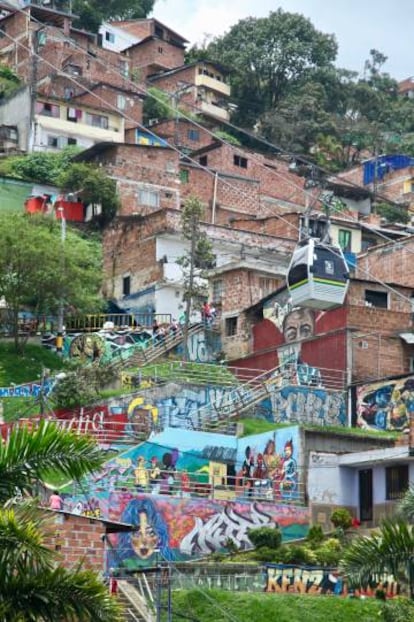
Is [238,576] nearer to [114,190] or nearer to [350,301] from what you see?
[350,301]

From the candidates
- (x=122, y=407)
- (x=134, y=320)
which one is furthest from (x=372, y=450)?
(x=134, y=320)

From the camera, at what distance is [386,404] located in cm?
5053

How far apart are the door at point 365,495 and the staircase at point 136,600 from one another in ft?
49.5

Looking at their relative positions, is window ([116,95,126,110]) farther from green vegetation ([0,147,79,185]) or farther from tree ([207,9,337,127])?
tree ([207,9,337,127])

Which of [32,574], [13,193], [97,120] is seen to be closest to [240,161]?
[97,120]

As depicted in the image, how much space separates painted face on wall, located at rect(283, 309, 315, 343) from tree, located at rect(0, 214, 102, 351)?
839 cm

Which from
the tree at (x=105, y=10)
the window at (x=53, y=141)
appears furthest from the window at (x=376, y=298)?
the tree at (x=105, y=10)

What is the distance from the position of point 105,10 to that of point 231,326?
59.9 metres

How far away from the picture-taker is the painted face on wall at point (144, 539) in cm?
3941

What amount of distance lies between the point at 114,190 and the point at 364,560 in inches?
2158

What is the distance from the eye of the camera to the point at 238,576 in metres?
33.5

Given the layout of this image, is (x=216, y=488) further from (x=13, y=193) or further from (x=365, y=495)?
(x=13, y=193)

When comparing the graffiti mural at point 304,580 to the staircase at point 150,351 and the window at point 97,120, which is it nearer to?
the staircase at point 150,351

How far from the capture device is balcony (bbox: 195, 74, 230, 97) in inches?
4213
